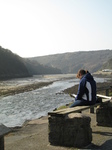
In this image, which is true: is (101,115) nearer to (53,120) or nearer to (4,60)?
(53,120)

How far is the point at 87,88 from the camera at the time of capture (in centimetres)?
710

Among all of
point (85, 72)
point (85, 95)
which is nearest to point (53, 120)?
point (85, 95)

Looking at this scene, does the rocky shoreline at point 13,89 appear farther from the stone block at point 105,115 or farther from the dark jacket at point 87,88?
the dark jacket at point 87,88

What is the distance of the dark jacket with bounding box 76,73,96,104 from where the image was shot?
7068 mm

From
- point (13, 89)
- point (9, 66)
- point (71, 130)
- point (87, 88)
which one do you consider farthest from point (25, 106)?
point (9, 66)

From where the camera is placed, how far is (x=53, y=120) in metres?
6.20

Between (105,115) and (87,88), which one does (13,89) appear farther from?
(87,88)

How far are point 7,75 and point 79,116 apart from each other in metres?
111

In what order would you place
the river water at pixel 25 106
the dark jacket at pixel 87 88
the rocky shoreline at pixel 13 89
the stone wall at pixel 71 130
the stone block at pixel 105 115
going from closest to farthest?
the stone wall at pixel 71 130, the dark jacket at pixel 87 88, the stone block at pixel 105 115, the river water at pixel 25 106, the rocky shoreline at pixel 13 89

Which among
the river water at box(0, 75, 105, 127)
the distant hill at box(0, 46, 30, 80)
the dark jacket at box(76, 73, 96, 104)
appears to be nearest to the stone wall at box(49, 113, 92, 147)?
the dark jacket at box(76, 73, 96, 104)

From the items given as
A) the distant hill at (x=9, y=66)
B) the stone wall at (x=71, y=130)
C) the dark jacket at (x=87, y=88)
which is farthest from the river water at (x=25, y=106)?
the distant hill at (x=9, y=66)

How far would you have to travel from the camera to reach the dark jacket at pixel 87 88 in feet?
23.2

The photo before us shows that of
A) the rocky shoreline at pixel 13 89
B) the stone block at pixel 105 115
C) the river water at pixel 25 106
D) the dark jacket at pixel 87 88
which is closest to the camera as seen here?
the dark jacket at pixel 87 88

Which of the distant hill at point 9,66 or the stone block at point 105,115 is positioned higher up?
the distant hill at point 9,66
